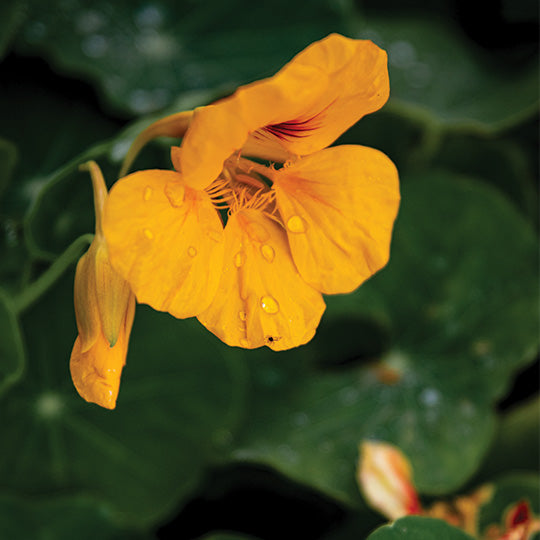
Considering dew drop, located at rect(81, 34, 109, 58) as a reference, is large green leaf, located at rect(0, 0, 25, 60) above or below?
above

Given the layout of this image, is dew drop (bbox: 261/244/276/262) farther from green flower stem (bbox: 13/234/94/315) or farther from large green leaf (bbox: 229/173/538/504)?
large green leaf (bbox: 229/173/538/504)

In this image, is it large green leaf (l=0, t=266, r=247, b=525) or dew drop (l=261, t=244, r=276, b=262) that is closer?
dew drop (l=261, t=244, r=276, b=262)

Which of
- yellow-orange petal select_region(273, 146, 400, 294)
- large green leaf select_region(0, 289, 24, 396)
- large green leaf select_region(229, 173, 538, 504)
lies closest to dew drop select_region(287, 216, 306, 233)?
yellow-orange petal select_region(273, 146, 400, 294)

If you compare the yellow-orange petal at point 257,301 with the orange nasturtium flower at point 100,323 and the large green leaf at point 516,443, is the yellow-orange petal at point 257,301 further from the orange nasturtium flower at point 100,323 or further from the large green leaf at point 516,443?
the large green leaf at point 516,443

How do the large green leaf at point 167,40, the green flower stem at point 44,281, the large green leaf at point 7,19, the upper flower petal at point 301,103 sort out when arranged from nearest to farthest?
the upper flower petal at point 301,103, the green flower stem at point 44,281, the large green leaf at point 7,19, the large green leaf at point 167,40

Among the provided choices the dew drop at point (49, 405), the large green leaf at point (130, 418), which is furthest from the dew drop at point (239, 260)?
the dew drop at point (49, 405)

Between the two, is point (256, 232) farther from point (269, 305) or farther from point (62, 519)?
point (62, 519)

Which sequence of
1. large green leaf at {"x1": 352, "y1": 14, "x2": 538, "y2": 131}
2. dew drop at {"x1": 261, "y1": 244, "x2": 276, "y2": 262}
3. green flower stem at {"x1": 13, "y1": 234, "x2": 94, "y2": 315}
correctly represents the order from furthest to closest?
large green leaf at {"x1": 352, "y1": 14, "x2": 538, "y2": 131}, green flower stem at {"x1": 13, "y1": 234, "x2": 94, "y2": 315}, dew drop at {"x1": 261, "y1": 244, "x2": 276, "y2": 262}
